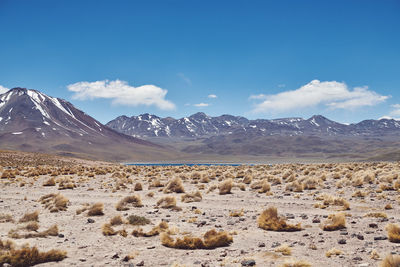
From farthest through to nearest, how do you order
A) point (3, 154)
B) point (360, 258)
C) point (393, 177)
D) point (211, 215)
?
point (3, 154)
point (393, 177)
point (211, 215)
point (360, 258)

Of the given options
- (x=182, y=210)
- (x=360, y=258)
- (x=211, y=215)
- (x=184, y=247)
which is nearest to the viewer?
(x=360, y=258)

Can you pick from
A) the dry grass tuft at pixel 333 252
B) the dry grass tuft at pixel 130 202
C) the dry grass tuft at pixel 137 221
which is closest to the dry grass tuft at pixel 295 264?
the dry grass tuft at pixel 333 252

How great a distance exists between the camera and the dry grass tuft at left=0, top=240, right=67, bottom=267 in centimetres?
660

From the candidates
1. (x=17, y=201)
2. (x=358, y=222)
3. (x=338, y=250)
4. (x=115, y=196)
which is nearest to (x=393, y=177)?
(x=358, y=222)

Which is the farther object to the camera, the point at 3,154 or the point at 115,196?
the point at 3,154

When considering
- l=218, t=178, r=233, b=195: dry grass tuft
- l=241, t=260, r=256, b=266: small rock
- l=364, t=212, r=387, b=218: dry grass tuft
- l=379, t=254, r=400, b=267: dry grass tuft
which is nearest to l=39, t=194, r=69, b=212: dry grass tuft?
l=218, t=178, r=233, b=195: dry grass tuft

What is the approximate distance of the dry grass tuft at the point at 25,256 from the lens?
260 inches

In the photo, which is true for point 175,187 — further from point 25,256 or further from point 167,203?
point 25,256

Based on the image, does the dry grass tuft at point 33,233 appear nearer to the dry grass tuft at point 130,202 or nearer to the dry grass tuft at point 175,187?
the dry grass tuft at point 130,202

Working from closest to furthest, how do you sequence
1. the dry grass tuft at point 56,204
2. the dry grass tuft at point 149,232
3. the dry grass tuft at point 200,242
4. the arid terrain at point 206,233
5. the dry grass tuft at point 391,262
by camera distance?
1. the dry grass tuft at point 391,262
2. the arid terrain at point 206,233
3. the dry grass tuft at point 200,242
4. the dry grass tuft at point 149,232
5. the dry grass tuft at point 56,204

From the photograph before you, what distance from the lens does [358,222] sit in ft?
34.4

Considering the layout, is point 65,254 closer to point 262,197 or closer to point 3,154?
point 262,197

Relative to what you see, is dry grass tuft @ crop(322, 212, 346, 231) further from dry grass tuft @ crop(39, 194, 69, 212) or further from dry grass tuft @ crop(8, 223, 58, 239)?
dry grass tuft @ crop(39, 194, 69, 212)

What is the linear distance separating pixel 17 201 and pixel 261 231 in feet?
46.0
